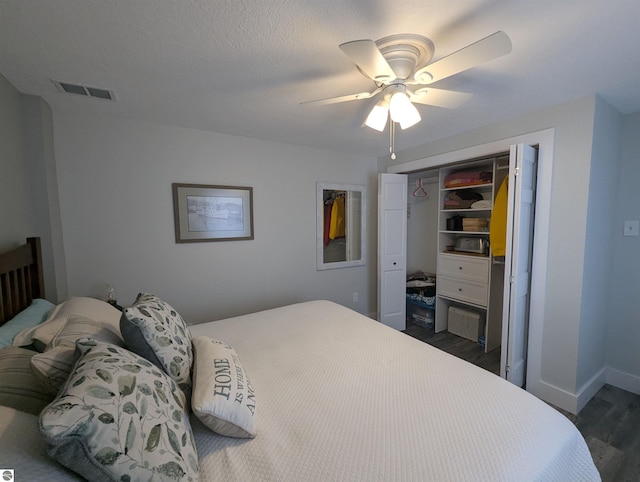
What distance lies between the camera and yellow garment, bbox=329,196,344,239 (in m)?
3.36

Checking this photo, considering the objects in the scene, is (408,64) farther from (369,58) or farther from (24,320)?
(24,320)

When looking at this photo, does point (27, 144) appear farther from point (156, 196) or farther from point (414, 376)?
point (414, 376)

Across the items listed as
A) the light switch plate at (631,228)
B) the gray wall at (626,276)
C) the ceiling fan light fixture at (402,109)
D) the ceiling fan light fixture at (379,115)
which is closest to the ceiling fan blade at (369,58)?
the ceiling fan light fixture at (402,109)

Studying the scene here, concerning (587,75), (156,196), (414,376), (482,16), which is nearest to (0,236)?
(156,196)

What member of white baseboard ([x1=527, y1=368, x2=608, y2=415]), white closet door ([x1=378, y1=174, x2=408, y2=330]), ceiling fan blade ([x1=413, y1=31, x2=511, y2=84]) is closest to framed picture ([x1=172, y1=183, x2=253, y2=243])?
white closet door ([x1=378, y1=174, x2=408, y2=330])

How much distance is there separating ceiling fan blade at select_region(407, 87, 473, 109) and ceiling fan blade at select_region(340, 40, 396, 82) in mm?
305

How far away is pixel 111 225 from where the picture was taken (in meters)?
2.22

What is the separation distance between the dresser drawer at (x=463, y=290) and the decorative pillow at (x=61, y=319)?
10.6 feet

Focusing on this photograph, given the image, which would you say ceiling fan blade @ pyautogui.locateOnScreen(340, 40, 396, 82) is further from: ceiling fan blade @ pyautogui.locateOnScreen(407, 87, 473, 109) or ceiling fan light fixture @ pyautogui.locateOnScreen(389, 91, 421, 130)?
ceiling fan blade @ pyautogui.locateOnScreen(407, 87, 473, 109)

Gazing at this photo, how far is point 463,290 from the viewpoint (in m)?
3.18

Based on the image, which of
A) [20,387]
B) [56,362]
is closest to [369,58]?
[56,362]

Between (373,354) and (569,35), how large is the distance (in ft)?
5.87

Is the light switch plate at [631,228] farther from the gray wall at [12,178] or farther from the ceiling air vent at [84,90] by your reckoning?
the gray wall at [12,178]

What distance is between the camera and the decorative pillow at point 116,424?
1.88 ft
